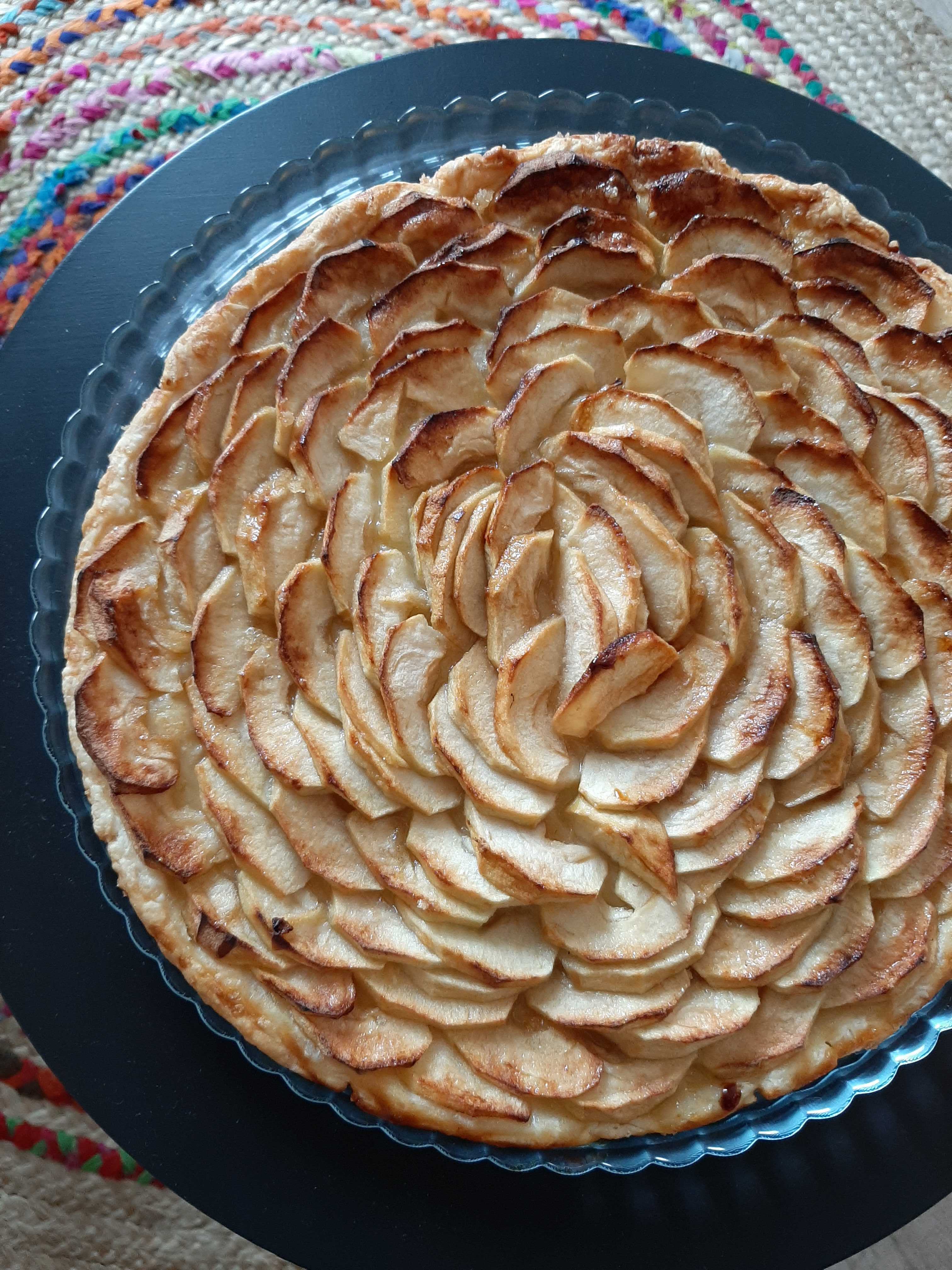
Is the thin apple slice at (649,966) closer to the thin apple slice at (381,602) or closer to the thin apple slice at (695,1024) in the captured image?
the thin apple slice at (695,1024)

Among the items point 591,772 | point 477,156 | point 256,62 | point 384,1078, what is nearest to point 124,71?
point 256,62

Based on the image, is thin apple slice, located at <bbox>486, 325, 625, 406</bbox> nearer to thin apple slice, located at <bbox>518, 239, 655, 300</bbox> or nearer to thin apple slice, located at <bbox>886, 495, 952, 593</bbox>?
thin apple slice, located at <bbox>518, 239, 655, 300</bbox>

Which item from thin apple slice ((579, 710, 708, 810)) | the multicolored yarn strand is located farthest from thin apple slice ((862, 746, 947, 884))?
the multicolored yarn strand

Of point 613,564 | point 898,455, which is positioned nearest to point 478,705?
point 613,564

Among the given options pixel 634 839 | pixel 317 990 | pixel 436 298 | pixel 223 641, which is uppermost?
pixel 436 298

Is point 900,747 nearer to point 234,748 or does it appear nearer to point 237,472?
point 234,748

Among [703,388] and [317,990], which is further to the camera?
[703,388]

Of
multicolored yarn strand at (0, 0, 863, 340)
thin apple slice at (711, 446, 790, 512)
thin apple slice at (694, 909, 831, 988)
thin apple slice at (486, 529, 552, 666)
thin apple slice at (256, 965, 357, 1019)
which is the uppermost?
multicolored yarn strand at (0, 0, 863, 340)
